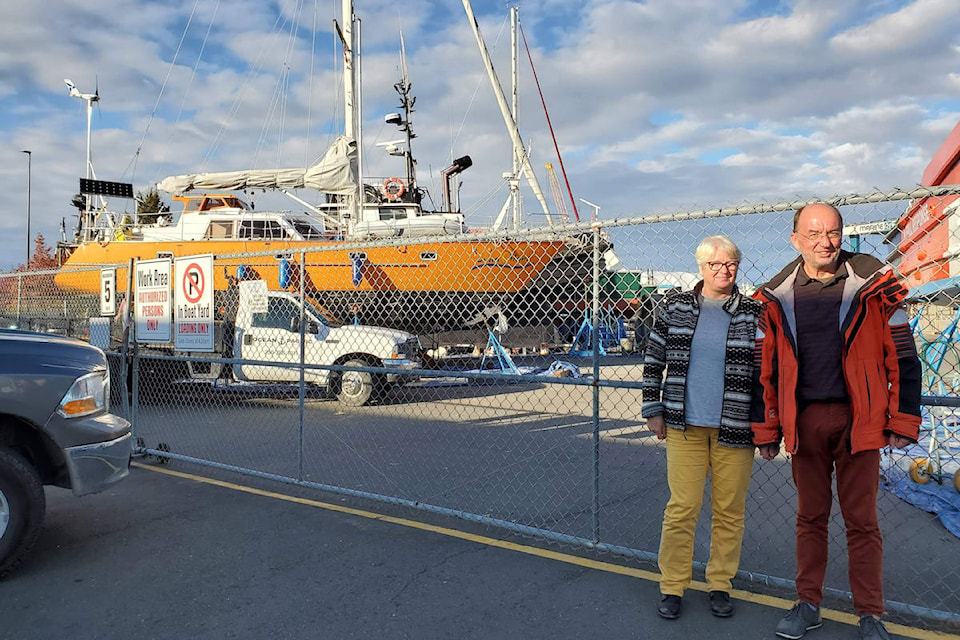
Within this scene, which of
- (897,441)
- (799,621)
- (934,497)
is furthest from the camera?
(934,497)

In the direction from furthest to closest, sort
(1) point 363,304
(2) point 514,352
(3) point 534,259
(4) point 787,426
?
(2) point 514,352
(1) point 363,304
(3) point 534,259
(4) point 787,426

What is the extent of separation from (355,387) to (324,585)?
7.37m

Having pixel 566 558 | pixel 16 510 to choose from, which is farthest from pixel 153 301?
pixel 566 558

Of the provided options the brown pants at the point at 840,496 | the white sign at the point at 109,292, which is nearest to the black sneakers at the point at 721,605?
the brown pants at the point at 840,496

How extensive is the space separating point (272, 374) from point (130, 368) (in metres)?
2.29

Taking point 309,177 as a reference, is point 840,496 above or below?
below

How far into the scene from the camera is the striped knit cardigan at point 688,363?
3.27m

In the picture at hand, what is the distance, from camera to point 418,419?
389 inches

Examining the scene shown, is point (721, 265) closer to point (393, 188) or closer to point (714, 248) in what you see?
point (714, 248)

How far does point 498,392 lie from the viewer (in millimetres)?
14023

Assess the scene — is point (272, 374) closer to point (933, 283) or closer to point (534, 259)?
point (534, 259)

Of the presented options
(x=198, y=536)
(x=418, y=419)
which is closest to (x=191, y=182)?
(x=418, y=419)


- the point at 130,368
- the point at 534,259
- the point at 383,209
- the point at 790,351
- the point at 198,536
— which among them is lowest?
the point at 198,536

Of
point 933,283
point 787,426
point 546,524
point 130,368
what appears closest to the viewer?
point 787,426
